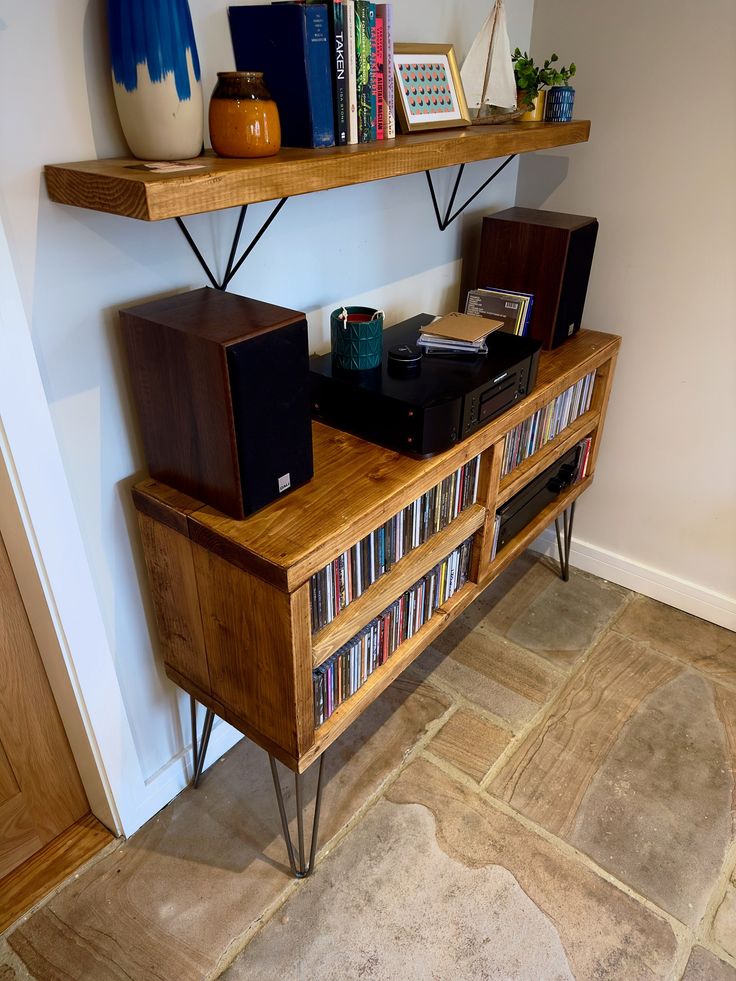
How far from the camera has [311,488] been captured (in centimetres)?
125

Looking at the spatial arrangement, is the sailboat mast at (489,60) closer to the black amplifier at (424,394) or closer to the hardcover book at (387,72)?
the hardcover book at (387,72)

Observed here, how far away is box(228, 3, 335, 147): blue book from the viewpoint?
112 cm

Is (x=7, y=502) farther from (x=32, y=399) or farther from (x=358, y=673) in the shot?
(x=358, y=673)

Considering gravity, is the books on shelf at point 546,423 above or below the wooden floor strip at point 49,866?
above

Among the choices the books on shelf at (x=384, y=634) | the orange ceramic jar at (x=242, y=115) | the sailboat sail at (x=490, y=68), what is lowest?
the books on shelf at (x=384, y=634)

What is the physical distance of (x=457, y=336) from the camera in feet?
4.97

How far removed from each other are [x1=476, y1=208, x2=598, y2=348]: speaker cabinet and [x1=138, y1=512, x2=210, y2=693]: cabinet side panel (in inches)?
45.0

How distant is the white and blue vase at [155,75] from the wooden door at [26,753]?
0.73m

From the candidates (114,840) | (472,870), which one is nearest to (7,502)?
(114,840)

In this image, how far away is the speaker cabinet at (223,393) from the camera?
40.8 inches

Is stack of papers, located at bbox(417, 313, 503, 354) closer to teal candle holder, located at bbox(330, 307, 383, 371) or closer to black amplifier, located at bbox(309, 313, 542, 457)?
black amplifier, located at bbox(309, 313, 542, 457)

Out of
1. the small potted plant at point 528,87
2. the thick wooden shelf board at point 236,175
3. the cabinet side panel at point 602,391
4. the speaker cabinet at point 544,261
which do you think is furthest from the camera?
the cabinet side panel at point 602,391

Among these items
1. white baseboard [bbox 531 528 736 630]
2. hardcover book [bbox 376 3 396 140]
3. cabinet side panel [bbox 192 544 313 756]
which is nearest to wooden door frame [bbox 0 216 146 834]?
cabinet side panel [bbox 192 544 313 756]

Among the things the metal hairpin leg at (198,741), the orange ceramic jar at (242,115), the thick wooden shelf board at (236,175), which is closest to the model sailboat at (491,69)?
the thick wooden shelf board at (236,175)
